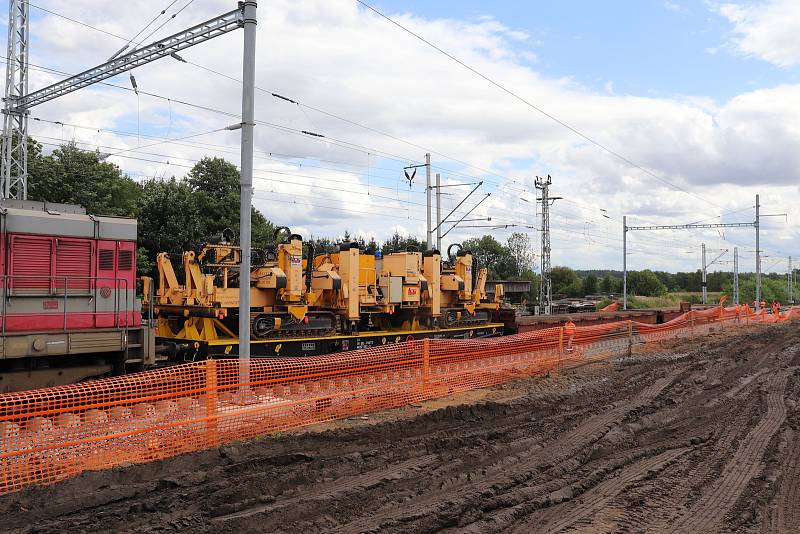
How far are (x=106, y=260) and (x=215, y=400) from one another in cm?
399

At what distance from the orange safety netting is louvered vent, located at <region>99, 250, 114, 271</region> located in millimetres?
2353

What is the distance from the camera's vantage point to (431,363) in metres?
12.9

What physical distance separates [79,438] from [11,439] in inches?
27.2

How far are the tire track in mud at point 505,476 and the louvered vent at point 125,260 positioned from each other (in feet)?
23.4

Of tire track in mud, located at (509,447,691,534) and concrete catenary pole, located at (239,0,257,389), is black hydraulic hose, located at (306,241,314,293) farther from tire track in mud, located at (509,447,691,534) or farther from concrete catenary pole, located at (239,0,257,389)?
tire track in mud, located at (509,447,691,534)

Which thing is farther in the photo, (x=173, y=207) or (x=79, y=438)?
(x=173, y=207)

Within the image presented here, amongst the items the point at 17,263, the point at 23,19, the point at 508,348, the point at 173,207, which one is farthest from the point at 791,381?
the point at 173,207

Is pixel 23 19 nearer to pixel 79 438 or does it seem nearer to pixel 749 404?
pixel 79 438

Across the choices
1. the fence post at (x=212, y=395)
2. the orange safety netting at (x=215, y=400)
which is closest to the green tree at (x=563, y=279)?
the orange safety netting at (x=215, y=400)

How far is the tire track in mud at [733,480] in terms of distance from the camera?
572 centimetres

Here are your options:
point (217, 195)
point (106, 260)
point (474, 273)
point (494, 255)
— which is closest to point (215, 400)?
point (106, 260)

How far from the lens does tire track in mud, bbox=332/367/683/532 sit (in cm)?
565

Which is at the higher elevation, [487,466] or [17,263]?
[17,263]

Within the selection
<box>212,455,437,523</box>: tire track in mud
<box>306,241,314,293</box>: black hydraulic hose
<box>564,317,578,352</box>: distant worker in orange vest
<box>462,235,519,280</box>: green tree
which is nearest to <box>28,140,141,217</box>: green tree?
<box>306,241,314,293</box>: black hydraulic hose
